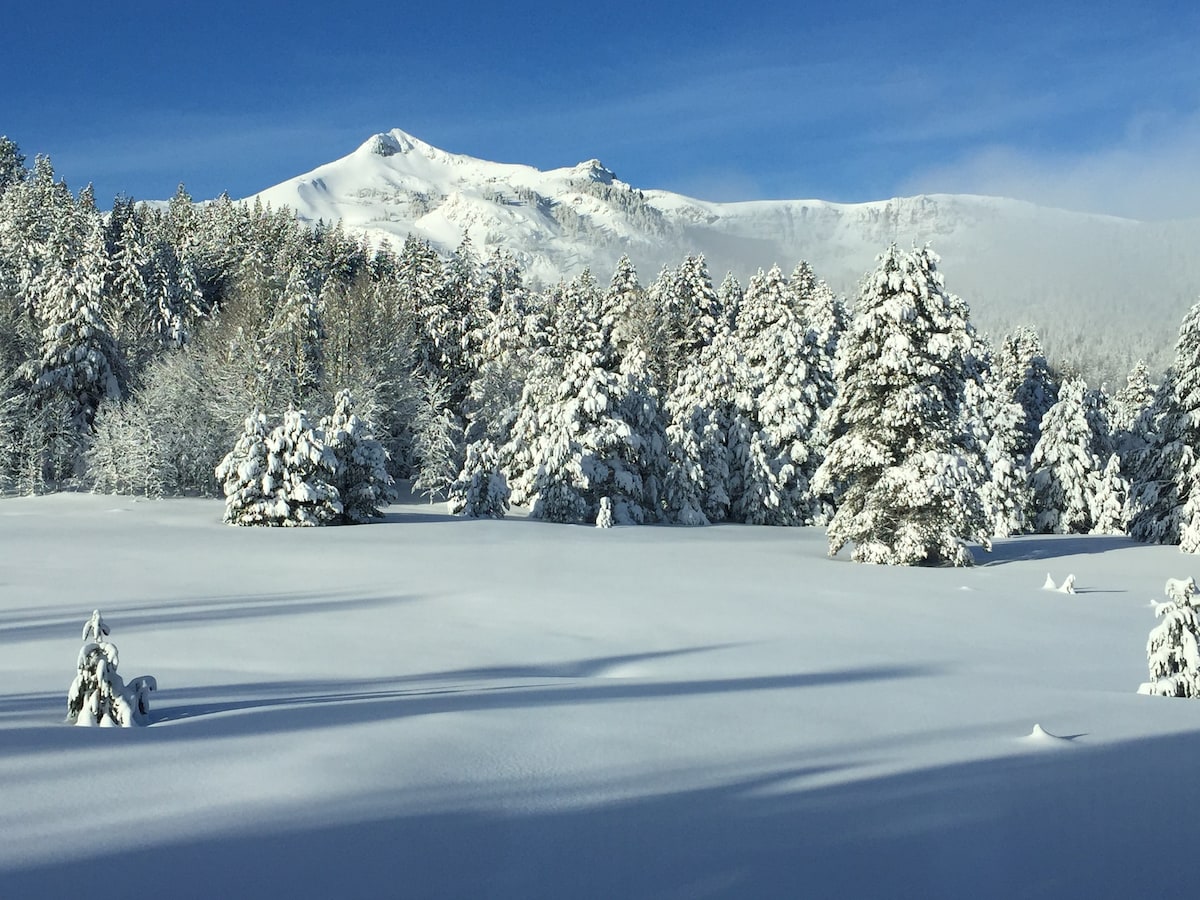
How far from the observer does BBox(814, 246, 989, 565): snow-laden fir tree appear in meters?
24.2

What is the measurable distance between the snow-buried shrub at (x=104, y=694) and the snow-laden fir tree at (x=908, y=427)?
2120 centimetres

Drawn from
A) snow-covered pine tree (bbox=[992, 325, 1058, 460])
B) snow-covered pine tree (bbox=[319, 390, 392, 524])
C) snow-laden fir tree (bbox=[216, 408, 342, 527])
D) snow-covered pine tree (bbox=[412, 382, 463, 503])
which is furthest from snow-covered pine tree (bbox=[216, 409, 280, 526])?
snow-covered pine tree (bbox=[992, 325, 1058, 460])

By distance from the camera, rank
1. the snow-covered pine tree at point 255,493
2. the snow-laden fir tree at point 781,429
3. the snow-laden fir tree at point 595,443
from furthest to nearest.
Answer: the snow-laden fir tree at point 781,429 < the snow-laden fir tree at point 595,443 < the snow-covered pine tree at point 255,493

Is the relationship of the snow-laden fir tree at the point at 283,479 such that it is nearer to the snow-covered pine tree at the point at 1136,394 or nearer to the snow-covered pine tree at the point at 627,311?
the snow-covered pine tree at the point at 627,311

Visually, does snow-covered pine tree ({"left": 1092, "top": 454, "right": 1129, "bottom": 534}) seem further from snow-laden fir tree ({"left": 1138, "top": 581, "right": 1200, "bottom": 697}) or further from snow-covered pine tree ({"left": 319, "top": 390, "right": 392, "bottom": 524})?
snow-laden fir tree ({"left": 1138, "top": 581, "right": 1200, "bottom": 697})

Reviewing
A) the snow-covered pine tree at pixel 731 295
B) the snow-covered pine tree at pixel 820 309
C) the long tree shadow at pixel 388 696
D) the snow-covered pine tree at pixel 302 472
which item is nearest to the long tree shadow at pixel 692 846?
the long tree shadow at pixel 388 696

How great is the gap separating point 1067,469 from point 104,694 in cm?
4688

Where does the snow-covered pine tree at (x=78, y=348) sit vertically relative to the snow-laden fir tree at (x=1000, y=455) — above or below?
above

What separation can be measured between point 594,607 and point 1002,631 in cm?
616

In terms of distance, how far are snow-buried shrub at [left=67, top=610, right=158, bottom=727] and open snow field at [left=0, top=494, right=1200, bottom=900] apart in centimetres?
23

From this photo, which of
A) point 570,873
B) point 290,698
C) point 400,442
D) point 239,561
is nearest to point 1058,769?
point 570,873

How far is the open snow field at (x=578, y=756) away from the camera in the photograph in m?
3.80

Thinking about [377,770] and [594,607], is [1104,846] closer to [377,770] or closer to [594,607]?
[377,770]

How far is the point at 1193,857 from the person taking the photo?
4195mm
